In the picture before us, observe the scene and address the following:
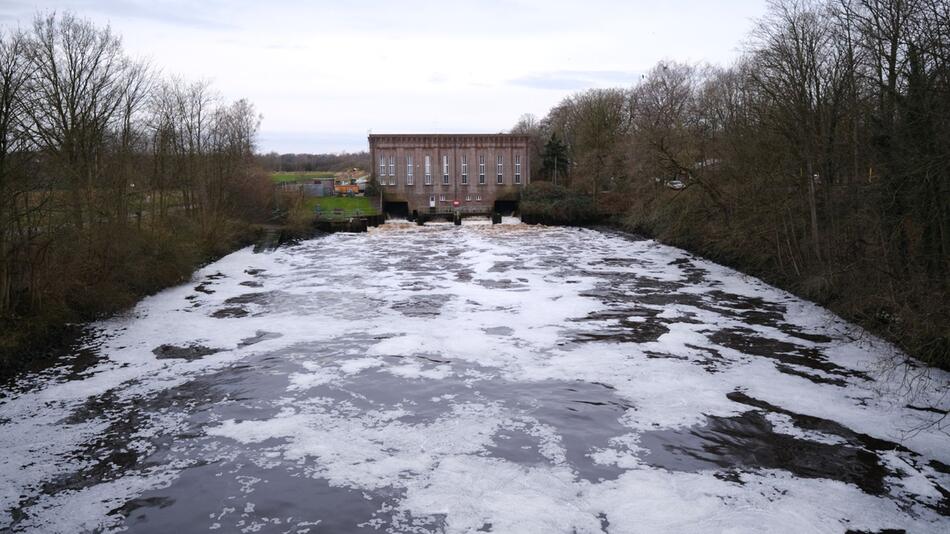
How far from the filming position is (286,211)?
147 feet

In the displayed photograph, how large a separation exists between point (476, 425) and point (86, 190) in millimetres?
12785

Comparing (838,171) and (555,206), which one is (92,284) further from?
(555,206)

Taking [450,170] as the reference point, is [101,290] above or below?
below

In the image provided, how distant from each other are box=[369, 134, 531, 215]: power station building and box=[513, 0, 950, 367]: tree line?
1167 inches

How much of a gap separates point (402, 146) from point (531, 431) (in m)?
54.1

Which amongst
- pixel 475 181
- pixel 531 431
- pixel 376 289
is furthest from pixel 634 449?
pixel 475 181

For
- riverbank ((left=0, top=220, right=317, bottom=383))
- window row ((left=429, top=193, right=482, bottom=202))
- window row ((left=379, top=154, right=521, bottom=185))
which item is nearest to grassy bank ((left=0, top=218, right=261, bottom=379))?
riverbank ((left=0, top=220, right=317, bottom=383))

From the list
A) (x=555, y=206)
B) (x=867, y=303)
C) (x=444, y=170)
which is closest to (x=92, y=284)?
(x=867, y=303)

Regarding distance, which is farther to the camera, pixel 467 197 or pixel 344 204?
pixel 467 197

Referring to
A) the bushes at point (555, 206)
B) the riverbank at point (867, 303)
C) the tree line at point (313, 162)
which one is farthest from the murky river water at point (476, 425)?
the tree line at point (313, 162)

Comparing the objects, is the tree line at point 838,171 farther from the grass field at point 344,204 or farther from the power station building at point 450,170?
the power station building at point 450,170

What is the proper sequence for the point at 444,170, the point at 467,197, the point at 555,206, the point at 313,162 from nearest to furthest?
the point at 555,206
the point at 444,170
the point at 467,197
the point at 313,162

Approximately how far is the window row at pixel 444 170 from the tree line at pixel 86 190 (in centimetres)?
3067

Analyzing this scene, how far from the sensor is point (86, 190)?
55.7 feet
